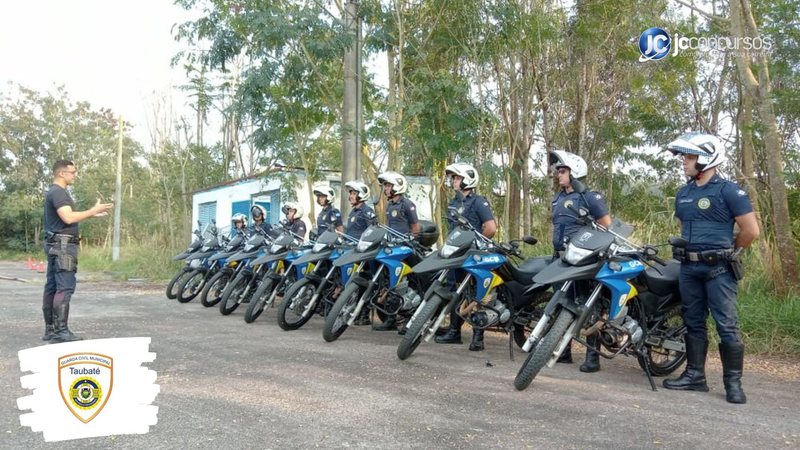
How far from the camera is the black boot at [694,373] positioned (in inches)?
183

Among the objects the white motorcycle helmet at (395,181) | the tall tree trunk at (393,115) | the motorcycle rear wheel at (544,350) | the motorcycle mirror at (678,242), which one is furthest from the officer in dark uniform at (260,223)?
the motorcycle mirror at (678,242)

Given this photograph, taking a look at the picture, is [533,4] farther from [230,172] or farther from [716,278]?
[230,172]

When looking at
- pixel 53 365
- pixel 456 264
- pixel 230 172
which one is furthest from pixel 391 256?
pixel 230 172

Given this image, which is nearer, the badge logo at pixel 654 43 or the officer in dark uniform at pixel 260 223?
the officer in dark uniform at pixel 260 223

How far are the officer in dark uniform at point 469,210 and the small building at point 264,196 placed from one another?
744 centimetres

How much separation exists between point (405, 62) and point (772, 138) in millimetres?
6324

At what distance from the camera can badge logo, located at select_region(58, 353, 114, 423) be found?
1.85 meters

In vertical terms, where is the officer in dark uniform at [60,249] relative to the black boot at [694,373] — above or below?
above

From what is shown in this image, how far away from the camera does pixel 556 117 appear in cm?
1470

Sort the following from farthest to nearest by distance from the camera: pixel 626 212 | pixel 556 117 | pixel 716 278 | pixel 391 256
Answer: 1. pixel 556 117
2. pixel 626 212
3. pixel 391 256
4. pixel 716 278

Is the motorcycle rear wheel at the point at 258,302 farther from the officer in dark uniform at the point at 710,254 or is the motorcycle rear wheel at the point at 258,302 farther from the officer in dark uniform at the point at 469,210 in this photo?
the officer in dark uniform at the point at 710,254

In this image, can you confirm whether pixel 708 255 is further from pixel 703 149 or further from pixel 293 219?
pixel 293 219

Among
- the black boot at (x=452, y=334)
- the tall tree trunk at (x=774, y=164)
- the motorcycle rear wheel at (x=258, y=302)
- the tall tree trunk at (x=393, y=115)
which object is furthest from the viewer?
the tall tree trunk at (x=393, y=115)

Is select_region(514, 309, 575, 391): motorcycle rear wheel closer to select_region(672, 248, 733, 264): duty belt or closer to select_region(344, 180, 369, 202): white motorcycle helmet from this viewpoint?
select_region(672, 248, 733, 264): duty belt
